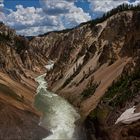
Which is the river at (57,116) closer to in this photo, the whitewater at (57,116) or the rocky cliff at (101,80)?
the whitewater at (57,116)

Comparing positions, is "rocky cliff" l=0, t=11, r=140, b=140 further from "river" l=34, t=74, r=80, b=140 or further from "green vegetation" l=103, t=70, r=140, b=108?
"river" l=34, t=74, r=80, b=140

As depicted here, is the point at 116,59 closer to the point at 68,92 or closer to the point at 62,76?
the point at 68,92

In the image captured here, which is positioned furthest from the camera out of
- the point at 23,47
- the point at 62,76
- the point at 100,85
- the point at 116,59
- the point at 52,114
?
the point at 23,47

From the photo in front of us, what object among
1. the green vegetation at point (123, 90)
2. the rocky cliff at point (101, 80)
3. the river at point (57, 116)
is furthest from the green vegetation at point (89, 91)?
the green vegetation at point (123, 90)

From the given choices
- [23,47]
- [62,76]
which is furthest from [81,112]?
[23,47]

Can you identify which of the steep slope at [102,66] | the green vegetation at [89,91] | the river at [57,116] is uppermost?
the steep slope at [102,66]

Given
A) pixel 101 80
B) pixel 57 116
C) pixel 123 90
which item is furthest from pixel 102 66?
pixel 123 90
